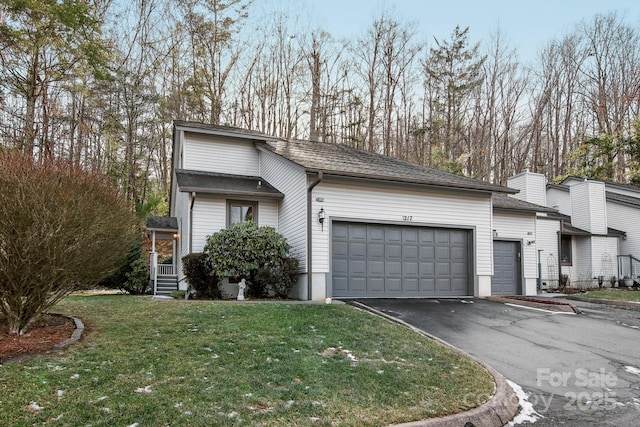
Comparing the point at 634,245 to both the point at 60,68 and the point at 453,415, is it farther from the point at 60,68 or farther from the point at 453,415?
the point at 60,68

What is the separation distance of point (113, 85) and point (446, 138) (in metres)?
19.6

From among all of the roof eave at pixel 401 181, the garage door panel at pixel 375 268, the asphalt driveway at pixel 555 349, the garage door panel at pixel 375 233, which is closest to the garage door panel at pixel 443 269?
the asphalt driveway at pixel 555 349

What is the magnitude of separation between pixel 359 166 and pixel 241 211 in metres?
3.69

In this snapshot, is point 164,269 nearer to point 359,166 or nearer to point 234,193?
point 234,193

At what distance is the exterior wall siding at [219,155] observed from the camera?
14.1 m

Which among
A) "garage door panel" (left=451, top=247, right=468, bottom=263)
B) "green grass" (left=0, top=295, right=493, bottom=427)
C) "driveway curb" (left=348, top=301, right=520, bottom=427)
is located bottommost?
"driveway curb" (left=348, top=301, right=520, bottom=427)

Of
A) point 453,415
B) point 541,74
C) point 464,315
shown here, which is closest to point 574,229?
point 464,315

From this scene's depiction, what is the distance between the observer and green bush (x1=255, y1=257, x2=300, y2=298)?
35.1 feet

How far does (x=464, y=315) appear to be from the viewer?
9.10m

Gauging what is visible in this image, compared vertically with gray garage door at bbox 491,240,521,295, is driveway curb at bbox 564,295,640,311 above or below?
below

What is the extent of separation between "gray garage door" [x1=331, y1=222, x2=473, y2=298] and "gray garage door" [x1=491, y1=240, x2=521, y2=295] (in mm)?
2104

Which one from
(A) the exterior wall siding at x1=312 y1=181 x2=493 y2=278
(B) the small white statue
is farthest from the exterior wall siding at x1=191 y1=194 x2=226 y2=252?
(A) the exterior wall siding at x1=312 y1=181 x2=493 y2=278

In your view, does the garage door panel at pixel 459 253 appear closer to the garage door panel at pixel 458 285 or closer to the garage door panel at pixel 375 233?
the garage door panel at pixel 458 285

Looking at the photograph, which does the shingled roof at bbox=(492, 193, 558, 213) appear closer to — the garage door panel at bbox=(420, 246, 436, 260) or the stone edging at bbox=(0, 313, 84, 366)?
the garage door panel at bbox=(420, 246, 436, 260)
